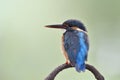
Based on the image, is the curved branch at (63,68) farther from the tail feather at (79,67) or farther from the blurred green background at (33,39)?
the blurred green background at (33,39)

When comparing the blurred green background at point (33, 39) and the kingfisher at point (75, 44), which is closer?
the kingfisher at point (75, 44)

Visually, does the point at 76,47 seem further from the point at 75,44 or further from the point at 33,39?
the point at 33,39

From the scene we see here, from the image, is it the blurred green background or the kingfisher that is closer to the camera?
the kingfisher

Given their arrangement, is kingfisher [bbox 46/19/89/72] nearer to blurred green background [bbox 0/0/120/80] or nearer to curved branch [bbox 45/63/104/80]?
curved branch [bbox 45/63/104/80]

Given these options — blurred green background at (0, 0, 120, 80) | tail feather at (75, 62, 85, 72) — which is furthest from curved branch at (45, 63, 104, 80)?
blurred green background at (0, 0, 120, 80)

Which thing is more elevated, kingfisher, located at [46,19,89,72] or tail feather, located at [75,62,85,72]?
kingfisher, located at [46,19,89,72]

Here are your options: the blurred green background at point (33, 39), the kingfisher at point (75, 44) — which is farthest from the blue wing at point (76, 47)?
the blurred green background at point (33, 39)

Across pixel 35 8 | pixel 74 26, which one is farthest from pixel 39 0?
pixel 74 26

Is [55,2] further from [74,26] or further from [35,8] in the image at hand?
[74,26]
